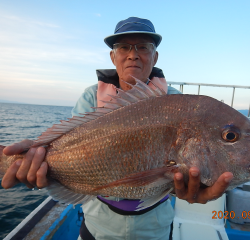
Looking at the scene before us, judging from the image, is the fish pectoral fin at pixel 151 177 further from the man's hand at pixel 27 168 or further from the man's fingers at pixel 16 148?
the man's fingers at pixel 16 148

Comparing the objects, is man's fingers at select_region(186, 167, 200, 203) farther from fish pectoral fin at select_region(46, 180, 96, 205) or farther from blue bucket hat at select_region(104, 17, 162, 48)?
blue bucket hat at select_region(104, 17, 162, 48)

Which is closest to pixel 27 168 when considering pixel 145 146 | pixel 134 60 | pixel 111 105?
pixel 111 105

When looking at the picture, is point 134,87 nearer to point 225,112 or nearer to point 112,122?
point 112,122

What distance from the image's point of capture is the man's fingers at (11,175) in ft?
6.53

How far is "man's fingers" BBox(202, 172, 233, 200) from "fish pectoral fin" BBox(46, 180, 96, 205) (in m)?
1.24

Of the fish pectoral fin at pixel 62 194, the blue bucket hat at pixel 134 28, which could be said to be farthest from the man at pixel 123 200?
the fish pectoral fin at pixel 62 194

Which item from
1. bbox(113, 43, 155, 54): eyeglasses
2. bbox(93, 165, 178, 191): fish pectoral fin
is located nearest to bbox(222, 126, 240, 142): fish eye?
bbox(93, 165, 178, 191): fish pectoral fin

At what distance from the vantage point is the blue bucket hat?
2.39m

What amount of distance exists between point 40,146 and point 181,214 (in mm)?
3316

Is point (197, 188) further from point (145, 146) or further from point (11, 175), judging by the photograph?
point (11, 175)

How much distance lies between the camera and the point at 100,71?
3.01m

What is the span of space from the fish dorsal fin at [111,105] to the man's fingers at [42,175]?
26 centimetres

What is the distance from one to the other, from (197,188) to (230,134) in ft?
Result: 1.84

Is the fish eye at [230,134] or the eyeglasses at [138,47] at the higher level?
the eyeglasses at [138,47]
